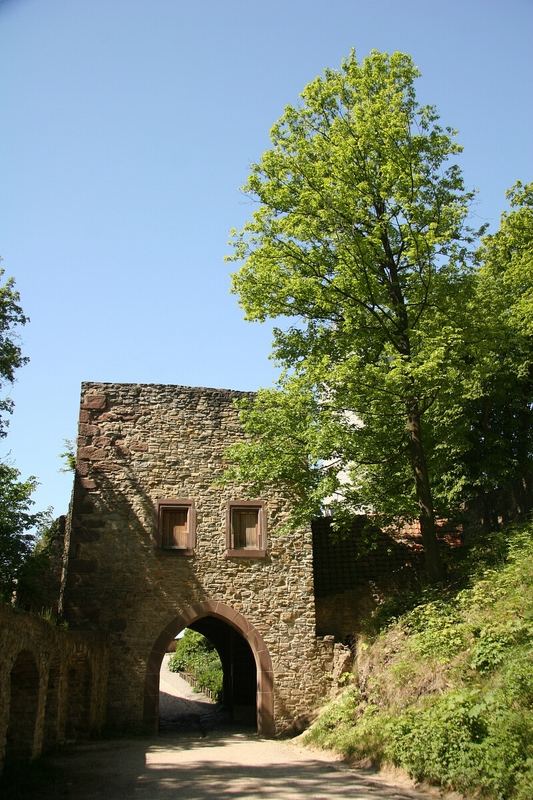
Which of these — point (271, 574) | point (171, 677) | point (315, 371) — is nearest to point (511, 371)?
point (315, 371)

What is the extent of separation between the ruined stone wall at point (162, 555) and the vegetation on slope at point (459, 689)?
81.6 inches

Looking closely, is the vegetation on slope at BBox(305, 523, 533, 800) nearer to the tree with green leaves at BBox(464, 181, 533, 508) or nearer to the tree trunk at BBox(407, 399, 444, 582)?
the tree trunk at BBox(407, 399, 444, 582)

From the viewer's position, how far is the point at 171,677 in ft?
109

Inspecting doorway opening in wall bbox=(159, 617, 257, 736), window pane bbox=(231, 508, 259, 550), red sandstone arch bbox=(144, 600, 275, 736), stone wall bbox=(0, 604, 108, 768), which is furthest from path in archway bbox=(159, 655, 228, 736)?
window pane bbox=(231, 508, 259, 550)

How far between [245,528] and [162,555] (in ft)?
6.81

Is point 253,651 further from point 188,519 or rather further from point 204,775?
point 204,775

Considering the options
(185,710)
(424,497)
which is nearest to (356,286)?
(424,497)

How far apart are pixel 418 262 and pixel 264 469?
5179 mm

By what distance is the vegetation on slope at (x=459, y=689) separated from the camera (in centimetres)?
752

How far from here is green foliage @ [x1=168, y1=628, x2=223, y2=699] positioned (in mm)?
26375

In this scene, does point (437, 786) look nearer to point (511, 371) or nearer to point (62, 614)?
point (62, 614)

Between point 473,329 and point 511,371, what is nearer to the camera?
point 473,329

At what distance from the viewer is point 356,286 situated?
13219 mm

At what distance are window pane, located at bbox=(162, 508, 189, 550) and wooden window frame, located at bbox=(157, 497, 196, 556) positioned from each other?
2.4 inches
